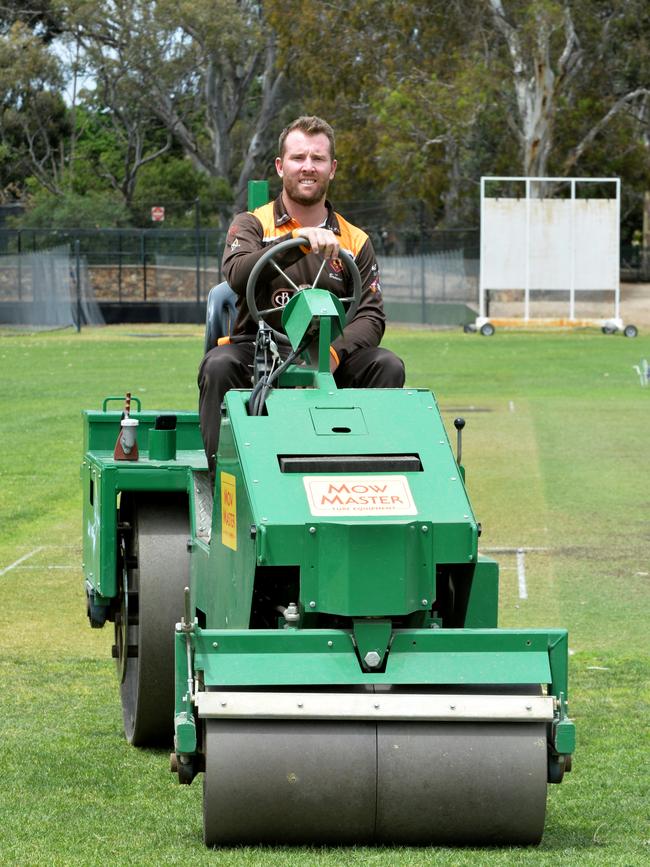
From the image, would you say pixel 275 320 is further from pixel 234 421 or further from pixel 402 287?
pixel 402 287

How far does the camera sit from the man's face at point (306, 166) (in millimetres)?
6102

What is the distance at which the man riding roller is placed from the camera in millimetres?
5855

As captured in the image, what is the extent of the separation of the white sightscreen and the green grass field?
1999cm

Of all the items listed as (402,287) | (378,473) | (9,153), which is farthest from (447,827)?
(9,153)

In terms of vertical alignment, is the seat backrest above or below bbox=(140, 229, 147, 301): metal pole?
above

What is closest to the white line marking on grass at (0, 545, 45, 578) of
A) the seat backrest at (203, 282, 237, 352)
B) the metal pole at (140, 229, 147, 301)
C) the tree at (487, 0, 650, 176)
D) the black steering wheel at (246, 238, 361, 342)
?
the seat backrest at (203, 282, 237, 352)

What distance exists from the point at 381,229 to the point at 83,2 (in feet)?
45.8

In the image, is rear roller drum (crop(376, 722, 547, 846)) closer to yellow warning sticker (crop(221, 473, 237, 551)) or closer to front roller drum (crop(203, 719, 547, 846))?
front roller drum (crop(203, 719, 547, 846))

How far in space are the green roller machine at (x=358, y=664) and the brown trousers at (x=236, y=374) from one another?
0.61m

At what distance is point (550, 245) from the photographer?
154 feet

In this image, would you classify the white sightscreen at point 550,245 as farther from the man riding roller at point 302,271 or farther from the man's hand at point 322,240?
the man's hand at point 322,240

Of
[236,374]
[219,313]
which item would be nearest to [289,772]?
[236,374]

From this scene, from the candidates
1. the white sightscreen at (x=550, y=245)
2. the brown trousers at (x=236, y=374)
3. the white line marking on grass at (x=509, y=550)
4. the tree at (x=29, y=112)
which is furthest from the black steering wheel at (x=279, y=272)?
the tree at (x=29, y=112)

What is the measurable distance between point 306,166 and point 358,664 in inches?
85.4
